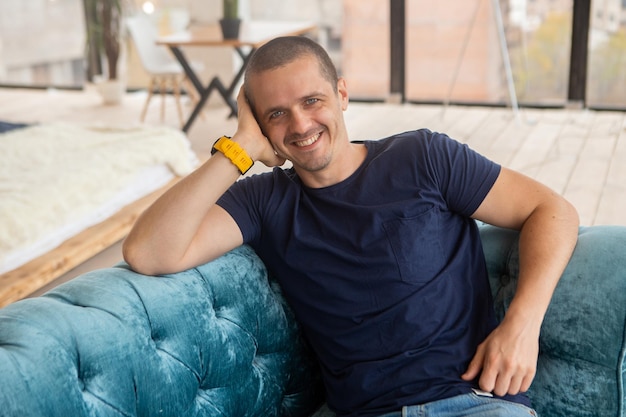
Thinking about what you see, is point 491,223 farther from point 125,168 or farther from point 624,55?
point 624,55

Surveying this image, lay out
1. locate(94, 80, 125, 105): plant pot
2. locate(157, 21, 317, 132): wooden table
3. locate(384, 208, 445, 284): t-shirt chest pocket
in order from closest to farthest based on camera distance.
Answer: locate(384, 208, 445, 284): t-shirt chest pocket
locate(157, 21, 317, 132): wooden table
locate(94, 80, 125, 105): plant pot

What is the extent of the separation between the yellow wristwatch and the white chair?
4471 millimetres

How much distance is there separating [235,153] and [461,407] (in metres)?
0.70

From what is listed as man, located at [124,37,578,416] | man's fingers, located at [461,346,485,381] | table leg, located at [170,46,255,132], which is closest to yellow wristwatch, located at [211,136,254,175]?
man, located at [124,37,578,416]

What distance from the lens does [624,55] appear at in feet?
18.6

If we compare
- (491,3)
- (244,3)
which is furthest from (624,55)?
(244,3)

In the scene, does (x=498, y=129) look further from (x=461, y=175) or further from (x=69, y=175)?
(x=461, y=175)

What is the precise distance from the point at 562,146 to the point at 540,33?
4.03ft

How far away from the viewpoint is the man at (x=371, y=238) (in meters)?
1.61

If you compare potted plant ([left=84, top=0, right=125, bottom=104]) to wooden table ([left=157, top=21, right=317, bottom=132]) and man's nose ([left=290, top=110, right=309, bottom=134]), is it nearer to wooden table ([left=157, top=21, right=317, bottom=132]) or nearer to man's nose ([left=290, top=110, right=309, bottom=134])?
wooden table ([left=157, top=21, right=317, bottom=132])

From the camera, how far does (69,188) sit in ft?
11.3

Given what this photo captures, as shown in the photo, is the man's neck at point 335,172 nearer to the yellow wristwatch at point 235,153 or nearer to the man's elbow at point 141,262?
the yellow wristwatch at point 235,153

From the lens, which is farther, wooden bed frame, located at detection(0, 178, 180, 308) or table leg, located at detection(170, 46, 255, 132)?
table leg, located at detection(170, 46, 255, 132)

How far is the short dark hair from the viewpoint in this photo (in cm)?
175
